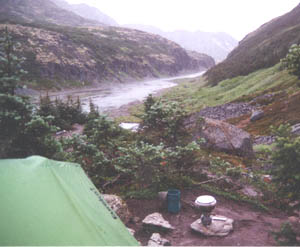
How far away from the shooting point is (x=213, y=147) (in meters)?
15.2

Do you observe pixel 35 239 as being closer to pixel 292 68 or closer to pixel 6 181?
pixel 6 181

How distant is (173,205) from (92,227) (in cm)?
415

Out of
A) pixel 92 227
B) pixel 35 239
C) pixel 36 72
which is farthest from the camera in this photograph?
pixel 36 72

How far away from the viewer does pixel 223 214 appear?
26.3 feet

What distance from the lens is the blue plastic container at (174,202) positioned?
7.96 m

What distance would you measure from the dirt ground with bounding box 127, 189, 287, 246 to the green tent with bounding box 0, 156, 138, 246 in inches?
82.1

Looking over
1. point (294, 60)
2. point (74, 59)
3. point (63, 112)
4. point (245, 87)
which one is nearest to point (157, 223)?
point (294, 60)

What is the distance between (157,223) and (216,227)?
1.42 m

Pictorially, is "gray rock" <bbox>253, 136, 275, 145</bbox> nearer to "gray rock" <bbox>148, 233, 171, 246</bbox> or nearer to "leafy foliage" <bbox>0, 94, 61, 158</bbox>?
"gray rock" <bbox>148, 233, 171, 246</bbox>

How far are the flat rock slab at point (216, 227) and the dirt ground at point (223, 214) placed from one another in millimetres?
108

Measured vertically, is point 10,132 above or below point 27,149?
above

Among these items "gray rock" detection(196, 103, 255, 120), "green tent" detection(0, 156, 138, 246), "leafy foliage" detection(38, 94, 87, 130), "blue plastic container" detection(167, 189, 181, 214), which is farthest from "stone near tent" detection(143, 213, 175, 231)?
"gray rock" detection(196, 103, 255, 120)

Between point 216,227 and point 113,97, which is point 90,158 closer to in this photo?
point 216,227

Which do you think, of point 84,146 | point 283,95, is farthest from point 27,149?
point 283,95
